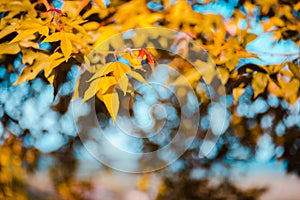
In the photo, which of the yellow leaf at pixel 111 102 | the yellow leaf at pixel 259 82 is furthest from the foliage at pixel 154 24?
the yellow leaf at pixel 111 102

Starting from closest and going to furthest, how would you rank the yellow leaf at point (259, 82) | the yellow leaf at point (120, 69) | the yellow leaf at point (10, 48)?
the yellow leaf at point (120, 69) → the yellow leaf at point (10, 48) → the yellow leaf at point (259, 82)

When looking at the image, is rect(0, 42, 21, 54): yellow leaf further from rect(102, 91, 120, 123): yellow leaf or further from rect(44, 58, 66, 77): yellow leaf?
rect(102, 91, 120, 123): yellow leaf

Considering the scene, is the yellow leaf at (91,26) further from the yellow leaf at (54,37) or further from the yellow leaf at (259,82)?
the yellow leaf at (259,82)

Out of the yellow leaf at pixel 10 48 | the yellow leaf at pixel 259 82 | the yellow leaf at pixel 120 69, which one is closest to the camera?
the yellow leaf at pixel 120 69

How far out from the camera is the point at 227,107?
0.96 m

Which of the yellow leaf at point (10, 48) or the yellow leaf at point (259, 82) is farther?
the yellow leaf at point (259, 82)

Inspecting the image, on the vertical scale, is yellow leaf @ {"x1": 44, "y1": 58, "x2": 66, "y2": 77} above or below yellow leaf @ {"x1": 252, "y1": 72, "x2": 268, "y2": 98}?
above

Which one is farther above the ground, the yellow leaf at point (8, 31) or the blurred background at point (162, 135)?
the yellow leaf at point (8, 31)

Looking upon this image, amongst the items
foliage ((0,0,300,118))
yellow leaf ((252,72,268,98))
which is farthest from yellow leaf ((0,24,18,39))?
yellow leaf ((252,72,268,98))

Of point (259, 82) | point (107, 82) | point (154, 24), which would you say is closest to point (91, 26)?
point (154, 24)

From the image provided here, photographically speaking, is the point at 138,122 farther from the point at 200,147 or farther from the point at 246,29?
the point at 246,29

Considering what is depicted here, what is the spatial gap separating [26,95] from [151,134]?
38 centimetres

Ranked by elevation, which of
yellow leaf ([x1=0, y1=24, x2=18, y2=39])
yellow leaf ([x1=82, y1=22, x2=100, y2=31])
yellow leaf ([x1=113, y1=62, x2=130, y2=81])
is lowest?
yellow leaf ([x1=82, y1=22, x2=100, y2=31])

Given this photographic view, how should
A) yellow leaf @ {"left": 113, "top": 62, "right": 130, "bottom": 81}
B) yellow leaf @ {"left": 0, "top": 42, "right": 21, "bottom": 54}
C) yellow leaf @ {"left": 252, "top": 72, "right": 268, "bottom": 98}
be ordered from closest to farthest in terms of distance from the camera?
yellow leaf @ {"left": 113, "top": 62, "right": 130, "bottom": 81} < yellow leaf @ {"left": 0, "top": 42, "right": 21, "bottom": 54} < yellow leaf @ {"left": 252, "top": 72, "right": 268, "bottom": 98}
